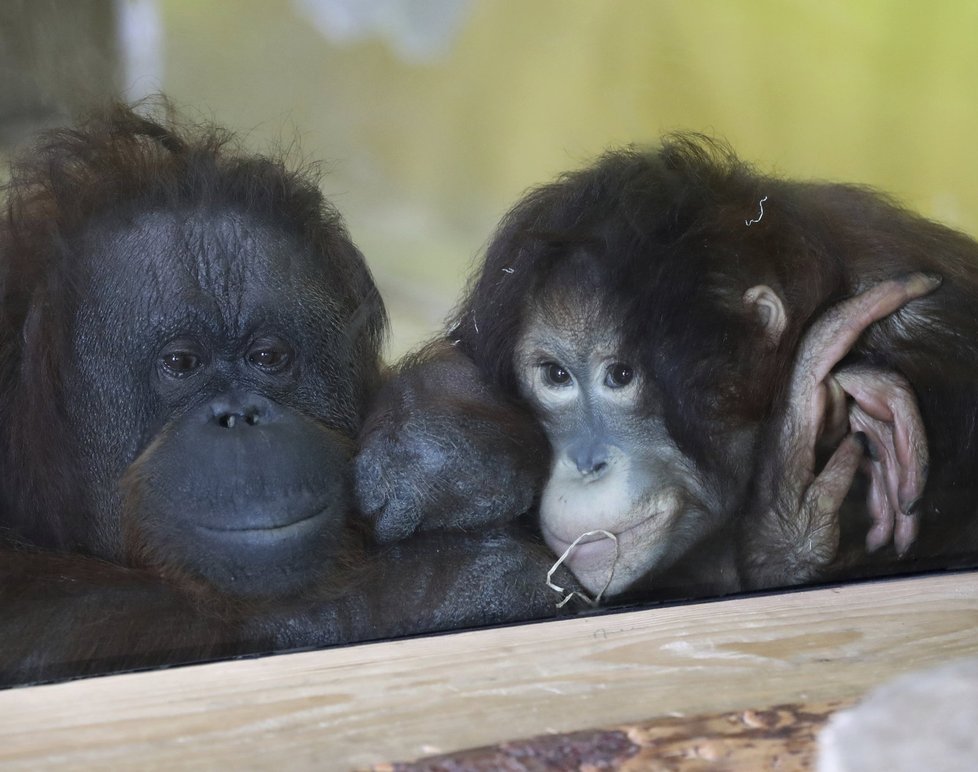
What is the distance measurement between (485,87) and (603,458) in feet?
2.39

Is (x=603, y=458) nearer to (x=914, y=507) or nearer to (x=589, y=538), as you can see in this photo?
(x=589, y=538)

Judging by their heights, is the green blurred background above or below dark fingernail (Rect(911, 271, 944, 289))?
above

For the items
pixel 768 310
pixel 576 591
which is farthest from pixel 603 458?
pixel 768 310

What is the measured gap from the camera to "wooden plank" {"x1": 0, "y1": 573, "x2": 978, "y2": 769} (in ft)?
4.12

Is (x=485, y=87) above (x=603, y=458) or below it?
above

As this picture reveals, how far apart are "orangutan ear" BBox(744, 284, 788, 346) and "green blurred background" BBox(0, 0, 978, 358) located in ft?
1.16

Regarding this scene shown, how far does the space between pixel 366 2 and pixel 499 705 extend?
1.18 m

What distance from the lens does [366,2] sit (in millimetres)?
1736

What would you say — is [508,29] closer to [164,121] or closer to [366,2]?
[366,2]

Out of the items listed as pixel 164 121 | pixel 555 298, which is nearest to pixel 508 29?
pixel 555 298

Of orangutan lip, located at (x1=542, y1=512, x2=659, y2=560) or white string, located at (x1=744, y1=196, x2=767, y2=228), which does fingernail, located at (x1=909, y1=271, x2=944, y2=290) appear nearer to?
white string, located at (x1=744, y1=196, x2=767, y2=228)

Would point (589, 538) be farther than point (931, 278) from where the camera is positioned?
No

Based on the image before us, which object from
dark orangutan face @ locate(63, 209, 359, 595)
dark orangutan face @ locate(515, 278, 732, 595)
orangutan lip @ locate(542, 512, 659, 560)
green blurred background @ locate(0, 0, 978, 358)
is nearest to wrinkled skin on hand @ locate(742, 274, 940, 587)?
dark orangutan face @ locate(515, 278, 732, 595)

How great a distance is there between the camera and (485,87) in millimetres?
1896
